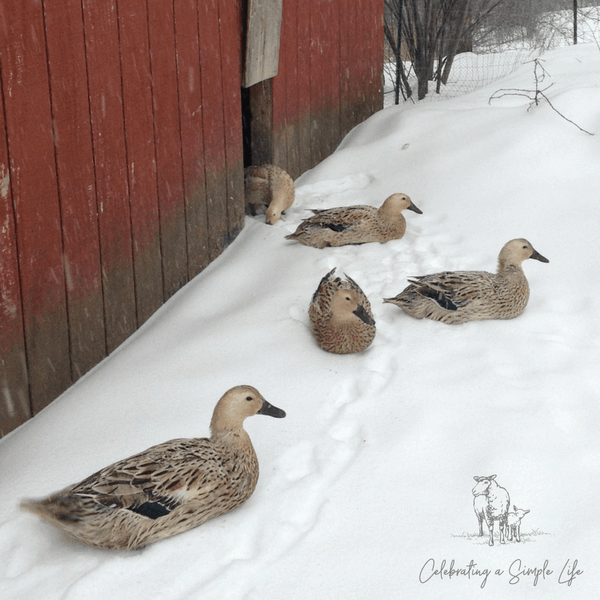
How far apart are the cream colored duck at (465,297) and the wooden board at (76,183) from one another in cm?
182

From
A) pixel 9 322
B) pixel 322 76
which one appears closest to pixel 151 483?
pixel 9 322

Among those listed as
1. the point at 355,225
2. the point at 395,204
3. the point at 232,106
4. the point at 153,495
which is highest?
the point at 232,106

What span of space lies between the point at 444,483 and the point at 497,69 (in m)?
9.37

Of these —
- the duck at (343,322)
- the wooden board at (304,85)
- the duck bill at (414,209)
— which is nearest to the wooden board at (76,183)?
the duck at (343,322)

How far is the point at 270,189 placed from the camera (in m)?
7.16

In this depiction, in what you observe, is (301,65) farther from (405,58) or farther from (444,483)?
(405,58)

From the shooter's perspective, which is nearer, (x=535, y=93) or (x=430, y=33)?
(x=535, y=93)

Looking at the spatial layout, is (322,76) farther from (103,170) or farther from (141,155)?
(103,170)

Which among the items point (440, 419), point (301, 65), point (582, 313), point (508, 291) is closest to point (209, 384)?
point (440, 419)

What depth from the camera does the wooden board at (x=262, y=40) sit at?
668 cm

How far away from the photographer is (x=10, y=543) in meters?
3.48

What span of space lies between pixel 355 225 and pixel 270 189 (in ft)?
3.34

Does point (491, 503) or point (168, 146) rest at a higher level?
point (168, 146)

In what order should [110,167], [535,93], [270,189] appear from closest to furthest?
[110,167] < [270,189] < [535,93]
